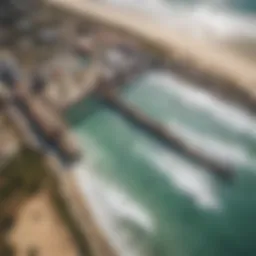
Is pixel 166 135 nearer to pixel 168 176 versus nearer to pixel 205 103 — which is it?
pixel 168 176

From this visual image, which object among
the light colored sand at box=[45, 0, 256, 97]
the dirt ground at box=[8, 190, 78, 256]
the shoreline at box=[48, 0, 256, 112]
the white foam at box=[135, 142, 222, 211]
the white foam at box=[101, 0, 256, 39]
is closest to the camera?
the dirt ground at box=[8, 190, 78, 256]

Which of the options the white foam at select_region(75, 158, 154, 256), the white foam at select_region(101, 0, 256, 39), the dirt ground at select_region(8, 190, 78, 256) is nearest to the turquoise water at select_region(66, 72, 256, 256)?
the white foam at select_region(75, 158, 154, 256)

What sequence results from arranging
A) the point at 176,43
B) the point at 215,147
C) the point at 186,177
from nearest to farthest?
the point at 186,177 < the point at 215,147 < the point at 176,43

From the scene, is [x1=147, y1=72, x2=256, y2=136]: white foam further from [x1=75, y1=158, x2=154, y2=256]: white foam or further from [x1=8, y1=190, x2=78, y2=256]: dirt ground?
[x1=8, y1=190, x2=78, y2=256]: dirt ground

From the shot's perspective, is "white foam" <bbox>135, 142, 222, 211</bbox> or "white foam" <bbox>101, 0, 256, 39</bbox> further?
"white foam" <bbox>101, 0, 256, 39</bbox>

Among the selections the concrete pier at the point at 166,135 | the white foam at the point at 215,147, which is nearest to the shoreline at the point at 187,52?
the white foam at the point at 215,147

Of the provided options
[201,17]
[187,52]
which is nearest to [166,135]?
[187,52]
